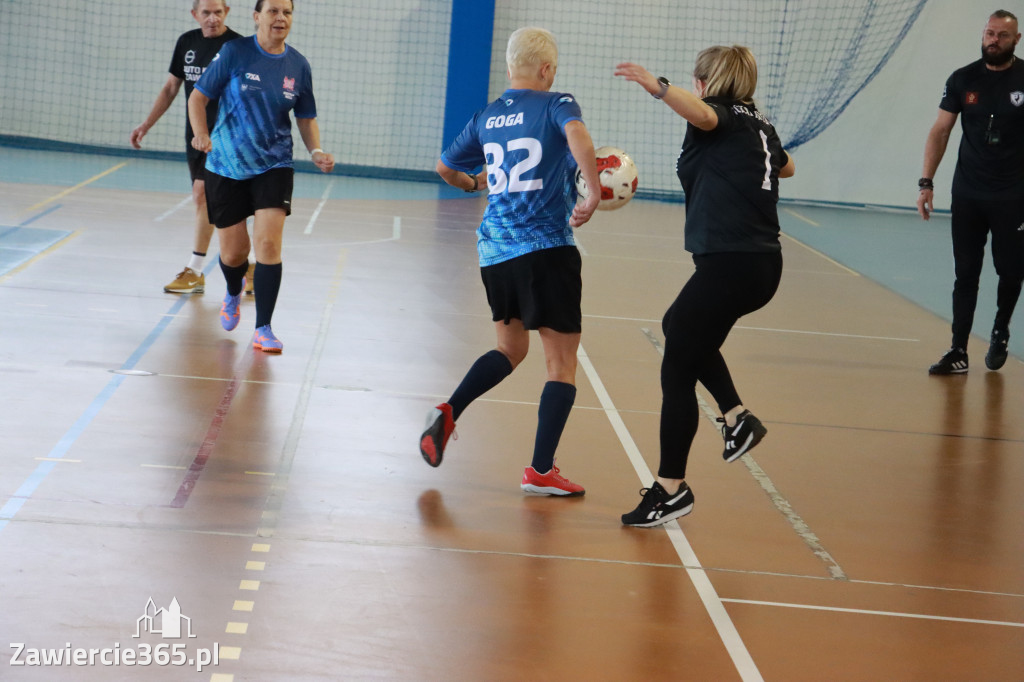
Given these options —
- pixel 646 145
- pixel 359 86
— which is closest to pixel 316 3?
pixel 359 86

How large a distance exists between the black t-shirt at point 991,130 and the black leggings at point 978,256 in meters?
0.12

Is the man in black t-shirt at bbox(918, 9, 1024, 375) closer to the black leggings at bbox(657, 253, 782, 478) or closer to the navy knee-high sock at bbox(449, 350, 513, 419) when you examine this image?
the black leggings at bbox(657, 253, 782, 478)

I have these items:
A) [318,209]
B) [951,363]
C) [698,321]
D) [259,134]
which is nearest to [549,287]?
[698,321]

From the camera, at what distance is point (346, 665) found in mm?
2695

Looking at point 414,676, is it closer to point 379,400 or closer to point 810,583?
point 810,583

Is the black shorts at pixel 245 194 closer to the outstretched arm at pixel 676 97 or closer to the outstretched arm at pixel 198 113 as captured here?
the outstretched arm at pixel 198 113

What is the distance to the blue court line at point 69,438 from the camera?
3526 mm

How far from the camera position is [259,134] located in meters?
5.86

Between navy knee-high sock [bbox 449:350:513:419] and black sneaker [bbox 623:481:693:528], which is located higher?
navy knee-high sock [bbox 449:350:513:419]

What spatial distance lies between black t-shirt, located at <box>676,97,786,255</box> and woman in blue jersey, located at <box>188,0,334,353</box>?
8.87 ft

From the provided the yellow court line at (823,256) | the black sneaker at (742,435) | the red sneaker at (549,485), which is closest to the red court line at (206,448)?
the red sneaker at (549,485)

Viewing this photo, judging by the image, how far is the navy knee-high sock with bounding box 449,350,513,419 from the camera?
4180mm

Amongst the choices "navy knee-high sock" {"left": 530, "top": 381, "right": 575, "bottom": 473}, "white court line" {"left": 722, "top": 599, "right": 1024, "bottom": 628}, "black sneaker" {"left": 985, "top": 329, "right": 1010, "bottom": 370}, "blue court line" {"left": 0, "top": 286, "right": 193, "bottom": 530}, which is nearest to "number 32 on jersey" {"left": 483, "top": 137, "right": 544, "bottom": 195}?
"navy knee-high sock" {"left": 530, "top": 381, "right": 575, "bottom": 473}
